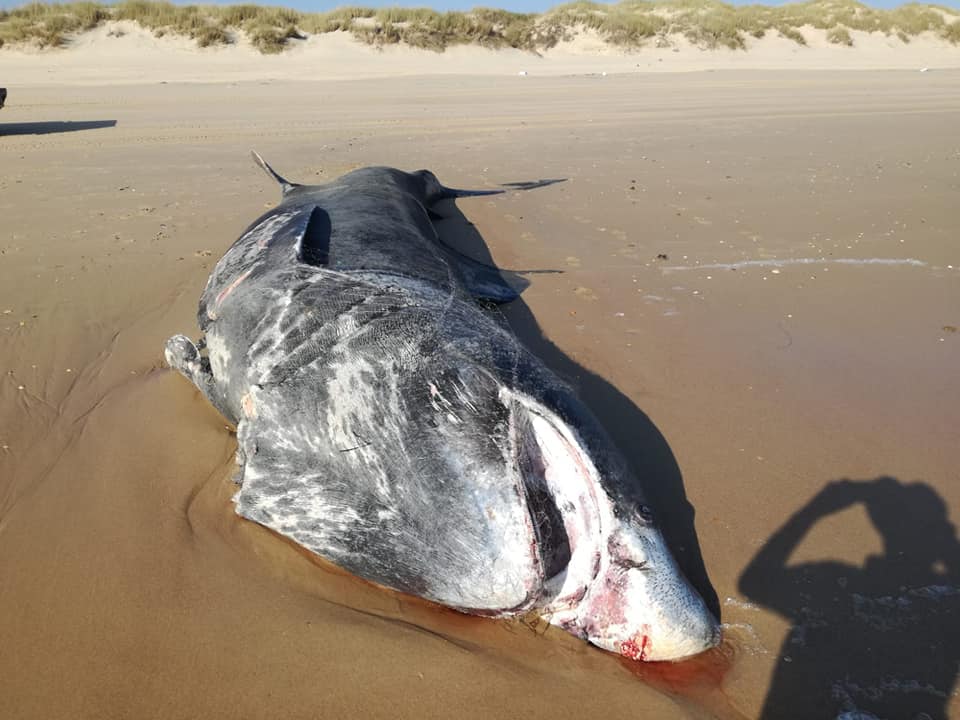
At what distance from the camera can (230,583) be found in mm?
2188

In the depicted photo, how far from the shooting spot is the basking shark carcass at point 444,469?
181 cm

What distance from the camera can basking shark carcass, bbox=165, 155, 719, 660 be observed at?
181 cm

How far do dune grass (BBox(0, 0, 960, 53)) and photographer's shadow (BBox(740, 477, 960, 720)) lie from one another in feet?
75.3

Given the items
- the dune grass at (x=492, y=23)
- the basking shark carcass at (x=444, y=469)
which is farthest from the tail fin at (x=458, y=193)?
the dune grass at (x=492, y=23)

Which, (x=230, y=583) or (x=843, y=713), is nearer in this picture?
(x=843, y=713)

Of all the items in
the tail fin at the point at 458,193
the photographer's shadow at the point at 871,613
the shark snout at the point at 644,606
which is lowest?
the photographer's shadow at the point at 871,613

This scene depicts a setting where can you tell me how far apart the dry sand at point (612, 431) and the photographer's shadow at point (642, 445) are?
15mm

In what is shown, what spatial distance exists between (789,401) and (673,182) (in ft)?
15.3

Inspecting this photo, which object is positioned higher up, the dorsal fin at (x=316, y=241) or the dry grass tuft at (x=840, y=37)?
the dry grass tuft at (x=840, y=37)

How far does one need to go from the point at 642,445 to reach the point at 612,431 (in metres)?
0.14

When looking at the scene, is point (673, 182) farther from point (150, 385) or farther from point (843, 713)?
point (843, 713)

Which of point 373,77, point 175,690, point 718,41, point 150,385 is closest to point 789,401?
point 175,690

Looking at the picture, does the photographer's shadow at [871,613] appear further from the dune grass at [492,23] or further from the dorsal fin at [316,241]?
the dune grass at [492,23]

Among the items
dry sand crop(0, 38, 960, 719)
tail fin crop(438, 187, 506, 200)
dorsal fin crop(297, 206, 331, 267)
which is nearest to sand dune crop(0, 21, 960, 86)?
dry sand crop(0, 38, 960, 719)
